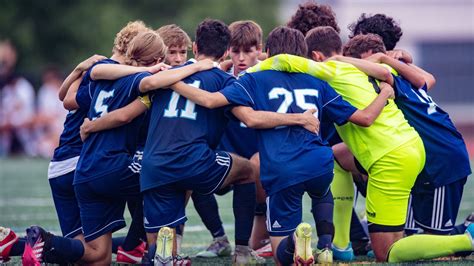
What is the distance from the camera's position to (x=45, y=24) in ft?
99.5

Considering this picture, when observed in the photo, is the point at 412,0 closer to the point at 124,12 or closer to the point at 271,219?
the point at 124,12

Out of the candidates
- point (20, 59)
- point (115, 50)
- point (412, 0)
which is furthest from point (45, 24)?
point (115, 50)

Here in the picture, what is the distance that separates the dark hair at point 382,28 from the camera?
→ 25.6 ft

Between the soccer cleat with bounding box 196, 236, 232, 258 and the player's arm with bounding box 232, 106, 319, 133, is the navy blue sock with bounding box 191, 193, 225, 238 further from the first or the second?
the player's arm with bounding box 232, 106, 319, 133

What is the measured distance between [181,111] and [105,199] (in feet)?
2.73

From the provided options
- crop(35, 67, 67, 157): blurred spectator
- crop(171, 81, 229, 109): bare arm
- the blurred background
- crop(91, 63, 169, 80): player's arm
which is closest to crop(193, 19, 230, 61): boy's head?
crop(91, 63, 169, 80): player's arm

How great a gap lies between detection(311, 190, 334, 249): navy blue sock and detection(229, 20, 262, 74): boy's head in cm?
138

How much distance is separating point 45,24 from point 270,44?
24.1 metres

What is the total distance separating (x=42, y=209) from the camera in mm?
11625

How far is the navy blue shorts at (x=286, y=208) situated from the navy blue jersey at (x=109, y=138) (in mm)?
1007

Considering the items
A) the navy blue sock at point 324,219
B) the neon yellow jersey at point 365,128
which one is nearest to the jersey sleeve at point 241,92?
the neon yellow jersey at point 365,128

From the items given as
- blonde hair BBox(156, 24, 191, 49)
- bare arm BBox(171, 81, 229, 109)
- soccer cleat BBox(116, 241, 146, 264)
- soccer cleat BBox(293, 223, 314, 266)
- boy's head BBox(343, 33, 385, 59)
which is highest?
blonde hair BBox(156, 24, 191, 49)

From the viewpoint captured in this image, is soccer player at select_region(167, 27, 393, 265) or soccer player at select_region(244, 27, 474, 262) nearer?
soccer player at select_region(167, 27, 393, 265)

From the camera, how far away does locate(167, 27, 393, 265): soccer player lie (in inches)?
260
